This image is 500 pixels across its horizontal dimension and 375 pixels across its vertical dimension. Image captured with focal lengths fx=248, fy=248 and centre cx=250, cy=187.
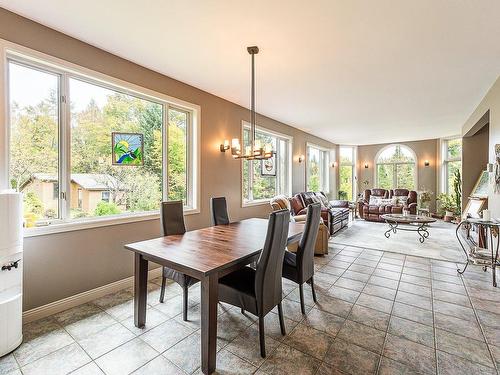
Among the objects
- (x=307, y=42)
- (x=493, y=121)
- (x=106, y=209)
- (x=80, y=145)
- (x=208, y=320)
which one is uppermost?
(x=307, y=42)

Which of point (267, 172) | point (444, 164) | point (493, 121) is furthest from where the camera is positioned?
point (444, 164)

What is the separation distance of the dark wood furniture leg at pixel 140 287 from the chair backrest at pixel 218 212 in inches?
49.3

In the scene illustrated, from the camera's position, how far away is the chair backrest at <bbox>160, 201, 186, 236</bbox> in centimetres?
266

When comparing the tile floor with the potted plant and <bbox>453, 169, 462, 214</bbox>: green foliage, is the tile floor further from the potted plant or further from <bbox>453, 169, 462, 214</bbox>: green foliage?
the potted plant

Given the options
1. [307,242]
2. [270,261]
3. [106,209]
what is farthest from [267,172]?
[270,261]

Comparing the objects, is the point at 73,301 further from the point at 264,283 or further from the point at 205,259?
the point at 264,283

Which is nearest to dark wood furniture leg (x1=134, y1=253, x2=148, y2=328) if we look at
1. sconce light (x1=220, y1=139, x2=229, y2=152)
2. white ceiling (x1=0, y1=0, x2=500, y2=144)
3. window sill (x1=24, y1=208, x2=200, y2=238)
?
window sill (x1=24, y1=208, x2=200, y2=238)

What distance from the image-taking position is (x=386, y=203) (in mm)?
8016

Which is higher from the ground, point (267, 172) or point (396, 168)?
point (396, 168)

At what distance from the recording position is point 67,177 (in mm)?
2609

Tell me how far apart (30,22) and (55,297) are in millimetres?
2637

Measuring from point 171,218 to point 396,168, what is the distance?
9318 millimetres

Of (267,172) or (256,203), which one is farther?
(267,172)

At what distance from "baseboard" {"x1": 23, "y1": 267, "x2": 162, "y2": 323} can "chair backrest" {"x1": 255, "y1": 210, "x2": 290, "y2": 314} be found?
1989 millimetres
